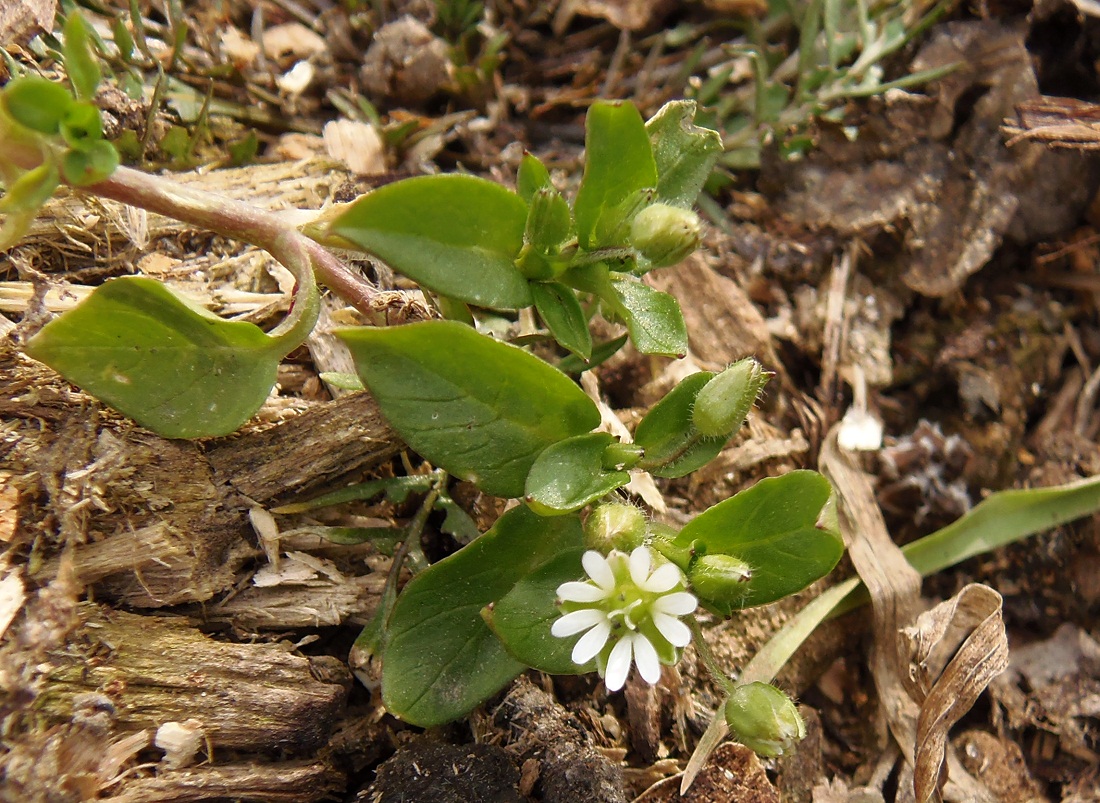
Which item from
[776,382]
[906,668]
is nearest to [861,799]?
[906,668]

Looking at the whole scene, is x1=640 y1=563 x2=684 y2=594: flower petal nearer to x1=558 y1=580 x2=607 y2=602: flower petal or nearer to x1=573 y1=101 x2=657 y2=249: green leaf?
x1=558 y1=580 x2=607 y2=602: flower petal

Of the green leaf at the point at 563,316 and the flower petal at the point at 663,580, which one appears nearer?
the flower petal at the point at 663,580

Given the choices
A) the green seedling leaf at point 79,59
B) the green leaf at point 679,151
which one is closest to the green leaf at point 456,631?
the green leaf at point 679,151

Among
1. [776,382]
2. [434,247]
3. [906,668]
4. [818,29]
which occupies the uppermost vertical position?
[818,29]

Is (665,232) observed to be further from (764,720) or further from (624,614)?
(764,720)

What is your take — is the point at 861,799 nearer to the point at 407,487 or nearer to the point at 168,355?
the point at 407,487

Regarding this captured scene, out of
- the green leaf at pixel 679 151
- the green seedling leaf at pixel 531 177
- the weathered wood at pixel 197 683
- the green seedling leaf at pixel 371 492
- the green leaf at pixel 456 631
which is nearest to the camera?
the weathered wood at pixel 197 683

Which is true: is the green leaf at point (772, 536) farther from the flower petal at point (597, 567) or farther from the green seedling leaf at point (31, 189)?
the green seedling leaf at point (31, 189)
